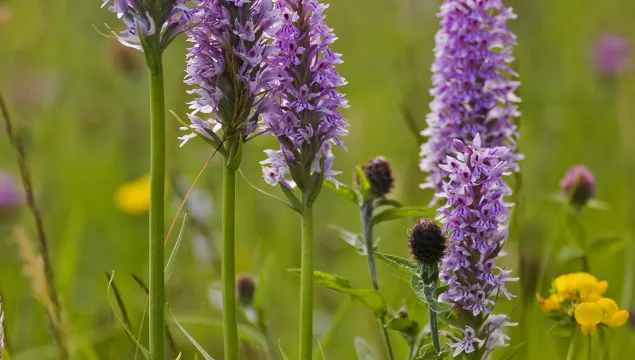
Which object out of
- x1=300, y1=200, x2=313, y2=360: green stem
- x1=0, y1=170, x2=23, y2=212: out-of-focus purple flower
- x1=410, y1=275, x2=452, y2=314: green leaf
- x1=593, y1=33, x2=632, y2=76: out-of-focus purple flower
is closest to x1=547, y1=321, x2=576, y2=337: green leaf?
x1=410, y1=275, x2=452, y2=314: green leaf

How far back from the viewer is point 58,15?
8836 millimetres

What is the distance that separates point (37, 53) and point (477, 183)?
23.1 feet

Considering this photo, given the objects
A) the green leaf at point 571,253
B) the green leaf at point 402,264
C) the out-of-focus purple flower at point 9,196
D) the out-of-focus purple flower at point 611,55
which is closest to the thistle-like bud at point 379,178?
the green leaf at point 402,264

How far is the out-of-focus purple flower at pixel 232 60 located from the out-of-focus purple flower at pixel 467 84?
79 centimetres

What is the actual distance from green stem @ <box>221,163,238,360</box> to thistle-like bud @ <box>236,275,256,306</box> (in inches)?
37.6

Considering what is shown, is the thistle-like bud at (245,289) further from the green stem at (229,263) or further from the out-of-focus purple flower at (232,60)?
the out-of-focus purple flower at (232,60)

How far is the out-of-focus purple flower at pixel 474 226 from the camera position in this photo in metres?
1.96

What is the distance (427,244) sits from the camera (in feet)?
6.24

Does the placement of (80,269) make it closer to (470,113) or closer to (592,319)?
(470,113)

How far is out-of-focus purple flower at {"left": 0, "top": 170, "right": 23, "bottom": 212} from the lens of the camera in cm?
487

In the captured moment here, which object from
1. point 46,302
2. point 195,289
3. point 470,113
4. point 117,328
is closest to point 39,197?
point 195,289

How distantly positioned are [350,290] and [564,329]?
26.8 inches

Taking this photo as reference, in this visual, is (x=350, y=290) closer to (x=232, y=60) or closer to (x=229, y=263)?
(x=229, y=263)

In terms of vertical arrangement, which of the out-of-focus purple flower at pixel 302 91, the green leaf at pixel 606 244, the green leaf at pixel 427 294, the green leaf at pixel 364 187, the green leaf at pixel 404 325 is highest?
the out-of-focus purple flower at pixel 302 91
